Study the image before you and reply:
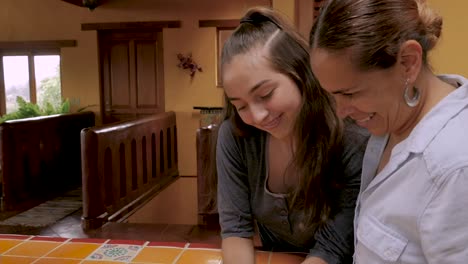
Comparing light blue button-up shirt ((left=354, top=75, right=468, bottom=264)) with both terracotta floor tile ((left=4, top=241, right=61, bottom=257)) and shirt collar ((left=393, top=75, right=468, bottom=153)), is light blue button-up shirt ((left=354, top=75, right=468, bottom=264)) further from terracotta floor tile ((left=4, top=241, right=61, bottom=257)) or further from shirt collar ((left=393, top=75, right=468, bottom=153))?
terracotta floor tile ((left=4, top=241, right=61, bottom=257))

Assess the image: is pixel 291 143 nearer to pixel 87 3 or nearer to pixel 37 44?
pixel 87 3

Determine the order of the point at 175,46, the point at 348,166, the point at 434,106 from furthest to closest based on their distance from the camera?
the point at 175,46 < the point at 348,166 < the point at 434,106

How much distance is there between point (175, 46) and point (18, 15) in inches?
101

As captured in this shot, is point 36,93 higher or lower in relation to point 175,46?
lower

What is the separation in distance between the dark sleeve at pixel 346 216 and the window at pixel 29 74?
6760 millimetres

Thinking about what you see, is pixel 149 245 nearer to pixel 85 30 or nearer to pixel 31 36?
pixel 85 30

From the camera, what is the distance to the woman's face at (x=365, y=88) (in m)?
0.69

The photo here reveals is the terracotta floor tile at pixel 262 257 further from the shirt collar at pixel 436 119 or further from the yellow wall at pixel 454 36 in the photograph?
the yellow wall at pixel 454 36

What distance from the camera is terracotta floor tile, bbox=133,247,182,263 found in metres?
1.03

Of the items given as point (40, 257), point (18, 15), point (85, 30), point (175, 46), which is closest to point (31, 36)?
point (18, 15)

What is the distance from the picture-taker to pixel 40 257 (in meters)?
1.06

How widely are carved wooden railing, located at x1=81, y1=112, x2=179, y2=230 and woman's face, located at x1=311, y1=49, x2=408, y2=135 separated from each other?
10.3ft

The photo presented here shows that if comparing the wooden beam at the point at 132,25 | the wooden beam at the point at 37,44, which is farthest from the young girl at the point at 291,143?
the wooden beam at the point at 37,44

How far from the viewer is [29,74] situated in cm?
718
